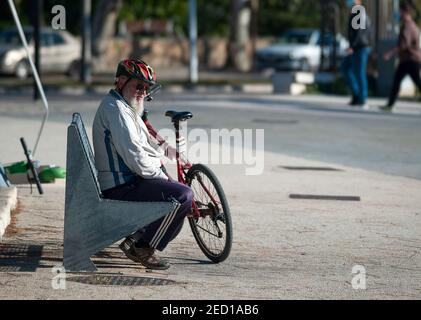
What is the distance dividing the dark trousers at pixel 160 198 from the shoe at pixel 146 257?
6 centimetres

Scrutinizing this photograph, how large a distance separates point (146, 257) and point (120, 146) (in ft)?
2.48

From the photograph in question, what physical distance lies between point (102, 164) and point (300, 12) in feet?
179

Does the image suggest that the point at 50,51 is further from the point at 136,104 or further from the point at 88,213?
the point at 88,213

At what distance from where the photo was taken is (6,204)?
9750 mm

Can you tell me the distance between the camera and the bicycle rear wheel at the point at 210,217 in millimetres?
8320

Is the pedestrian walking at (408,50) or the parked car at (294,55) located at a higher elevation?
the pedestrian walking at (408,50)

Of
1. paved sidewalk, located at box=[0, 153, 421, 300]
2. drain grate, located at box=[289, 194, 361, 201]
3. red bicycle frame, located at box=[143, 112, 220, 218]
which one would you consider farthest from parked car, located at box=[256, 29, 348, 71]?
red bicycle frame, located at box=[143, 112, 220, 218]

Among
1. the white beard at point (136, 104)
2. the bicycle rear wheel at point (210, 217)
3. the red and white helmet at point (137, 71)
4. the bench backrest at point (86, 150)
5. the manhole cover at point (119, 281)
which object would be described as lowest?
the manhole cover at point (119, 281)

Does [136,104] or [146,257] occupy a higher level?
[136,104]

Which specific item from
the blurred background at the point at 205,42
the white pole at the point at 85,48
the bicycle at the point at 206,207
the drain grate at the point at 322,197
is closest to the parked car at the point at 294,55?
the blurred background at the point at 205,42

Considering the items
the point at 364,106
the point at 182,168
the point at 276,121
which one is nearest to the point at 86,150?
the point at 182,168

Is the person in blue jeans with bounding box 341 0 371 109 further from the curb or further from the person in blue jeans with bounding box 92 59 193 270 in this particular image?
the person in blue jeans with bounding box 92 59 193 270

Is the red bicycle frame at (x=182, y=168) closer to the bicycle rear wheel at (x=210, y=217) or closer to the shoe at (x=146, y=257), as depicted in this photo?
the bicycle rear wheel at (x=210, y=217)

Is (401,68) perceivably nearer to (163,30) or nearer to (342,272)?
(342,272)
